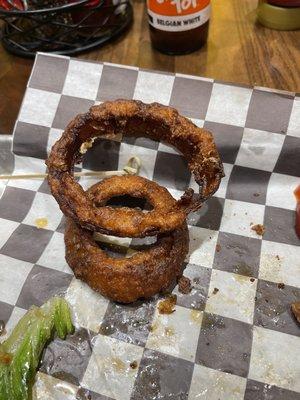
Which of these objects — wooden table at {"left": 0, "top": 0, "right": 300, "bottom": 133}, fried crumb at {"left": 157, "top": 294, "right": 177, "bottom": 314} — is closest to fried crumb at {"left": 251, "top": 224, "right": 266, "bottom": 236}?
fried crumb at {"left": 157, "top": 294, "right": 177, "bottom": 314}

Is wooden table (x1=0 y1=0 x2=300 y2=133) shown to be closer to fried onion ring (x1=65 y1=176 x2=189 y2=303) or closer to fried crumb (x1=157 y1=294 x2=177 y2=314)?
fried onion ring (x1=65 y1=176 x2=189 y2=303)

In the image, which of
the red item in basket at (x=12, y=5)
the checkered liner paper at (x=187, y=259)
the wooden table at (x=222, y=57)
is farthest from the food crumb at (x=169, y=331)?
the red item in basket at (x=12, y=5)

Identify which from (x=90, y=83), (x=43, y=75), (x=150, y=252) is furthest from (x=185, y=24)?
(x=150, y=252)

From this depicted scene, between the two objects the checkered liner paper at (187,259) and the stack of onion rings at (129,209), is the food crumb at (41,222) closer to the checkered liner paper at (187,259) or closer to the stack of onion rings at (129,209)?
the checkered liner paper at (187,259)

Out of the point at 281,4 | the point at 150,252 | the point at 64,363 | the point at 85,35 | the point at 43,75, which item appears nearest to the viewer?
the point at 64,363

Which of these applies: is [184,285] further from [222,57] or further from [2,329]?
[222,57]

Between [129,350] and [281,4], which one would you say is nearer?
[129,350]

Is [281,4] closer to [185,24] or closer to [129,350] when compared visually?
[185,24]
